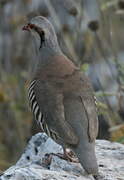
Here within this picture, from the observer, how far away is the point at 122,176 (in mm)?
5188

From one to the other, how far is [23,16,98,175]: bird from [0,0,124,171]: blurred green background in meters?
1.09

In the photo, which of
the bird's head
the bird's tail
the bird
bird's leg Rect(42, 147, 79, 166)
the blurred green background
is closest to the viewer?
the bird's tail

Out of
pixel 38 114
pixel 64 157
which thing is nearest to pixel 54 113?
pixel 38 114

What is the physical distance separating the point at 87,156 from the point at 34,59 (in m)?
2.88

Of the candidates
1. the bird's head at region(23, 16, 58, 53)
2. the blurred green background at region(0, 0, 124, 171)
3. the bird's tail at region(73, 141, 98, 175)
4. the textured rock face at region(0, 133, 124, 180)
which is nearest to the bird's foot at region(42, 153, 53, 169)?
the textured rock face at region(0, 133, 124, 180)

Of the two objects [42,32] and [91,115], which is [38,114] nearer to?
[91,115]

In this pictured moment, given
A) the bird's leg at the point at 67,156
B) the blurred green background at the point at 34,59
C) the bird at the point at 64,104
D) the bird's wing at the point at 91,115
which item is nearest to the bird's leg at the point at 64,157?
the bird's leg at the point at 67,156

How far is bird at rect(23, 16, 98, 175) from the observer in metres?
5.26

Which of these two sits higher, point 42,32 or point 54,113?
point 42,32

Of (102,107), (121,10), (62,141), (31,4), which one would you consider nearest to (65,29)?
(31,4)

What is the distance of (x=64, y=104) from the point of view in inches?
215

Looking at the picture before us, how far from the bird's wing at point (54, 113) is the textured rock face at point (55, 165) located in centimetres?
21

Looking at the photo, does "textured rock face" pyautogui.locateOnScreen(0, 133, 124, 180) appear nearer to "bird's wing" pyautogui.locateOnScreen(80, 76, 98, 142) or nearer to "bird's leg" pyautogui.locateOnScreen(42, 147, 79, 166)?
"bird's leg" pyautogui.locateOnScreen(42, 147, 79, 166)

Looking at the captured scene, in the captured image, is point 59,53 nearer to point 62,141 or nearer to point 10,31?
point 62,141
